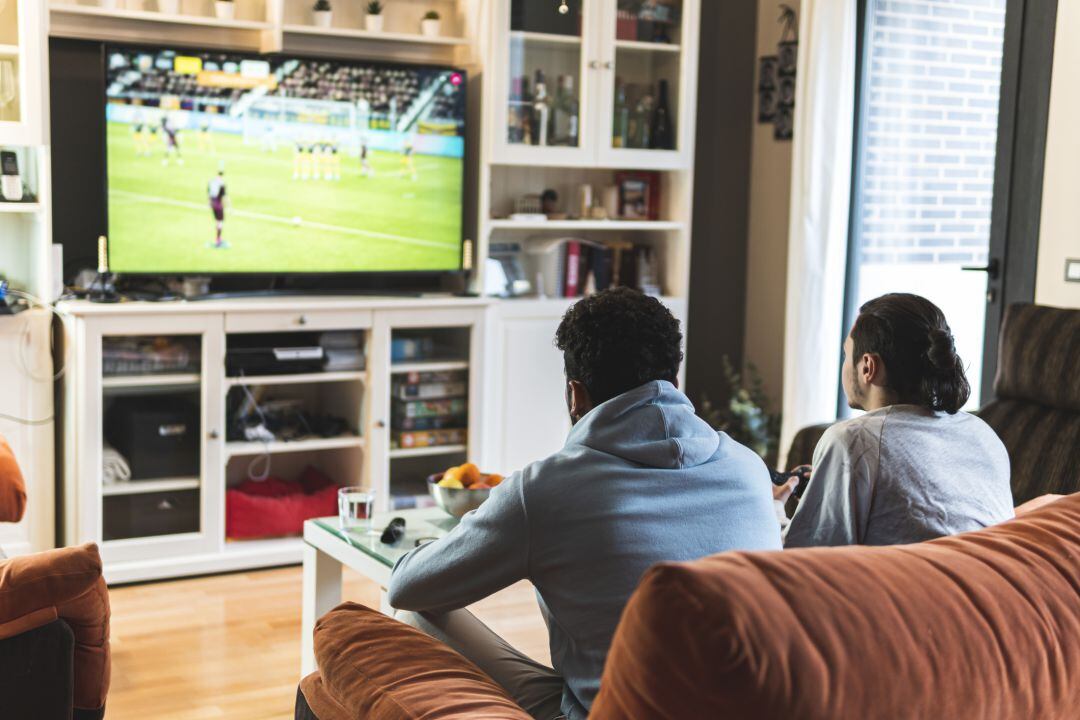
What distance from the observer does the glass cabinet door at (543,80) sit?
452 cm

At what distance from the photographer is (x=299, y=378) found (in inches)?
165

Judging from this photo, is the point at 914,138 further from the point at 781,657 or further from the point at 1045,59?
the point at 781,657

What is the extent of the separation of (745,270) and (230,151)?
7.59 feet

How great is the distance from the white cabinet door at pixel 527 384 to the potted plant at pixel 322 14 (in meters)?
1.21

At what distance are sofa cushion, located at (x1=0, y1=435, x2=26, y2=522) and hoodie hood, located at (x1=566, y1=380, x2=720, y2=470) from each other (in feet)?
5.29

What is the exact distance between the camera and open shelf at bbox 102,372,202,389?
3920mm

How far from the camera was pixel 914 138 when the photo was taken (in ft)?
14.6

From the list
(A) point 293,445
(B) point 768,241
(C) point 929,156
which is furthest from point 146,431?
(C) point 929,156

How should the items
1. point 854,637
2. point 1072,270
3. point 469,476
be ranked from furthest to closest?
point 1072,270
point 469,476
point 854,637

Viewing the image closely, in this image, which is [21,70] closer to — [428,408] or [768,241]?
[428,408]

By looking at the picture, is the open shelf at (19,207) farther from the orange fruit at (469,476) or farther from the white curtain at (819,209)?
the white curtain at (819,209)

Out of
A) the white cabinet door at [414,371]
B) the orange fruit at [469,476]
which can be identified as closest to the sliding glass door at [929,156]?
the white cabinet door at [414,371]

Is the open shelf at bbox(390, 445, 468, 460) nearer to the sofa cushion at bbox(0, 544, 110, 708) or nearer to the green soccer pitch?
the green soccer pitch

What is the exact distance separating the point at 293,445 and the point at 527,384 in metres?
0.94
